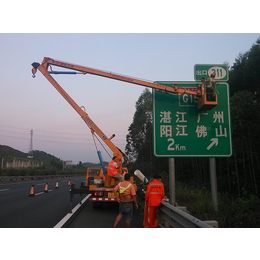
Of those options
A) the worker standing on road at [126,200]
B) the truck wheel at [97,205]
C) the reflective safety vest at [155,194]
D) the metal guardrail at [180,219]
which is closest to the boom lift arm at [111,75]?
the reflective safety vest at [155,194]

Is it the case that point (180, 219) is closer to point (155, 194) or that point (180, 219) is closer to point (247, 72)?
point (155, 194)

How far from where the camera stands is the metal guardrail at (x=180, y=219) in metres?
4.16

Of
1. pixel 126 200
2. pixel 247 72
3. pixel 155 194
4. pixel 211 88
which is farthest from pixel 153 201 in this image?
pixel 247 72

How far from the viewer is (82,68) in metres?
11.8

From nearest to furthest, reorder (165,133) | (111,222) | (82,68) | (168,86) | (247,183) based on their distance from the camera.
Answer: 1. (165,133)
2. (168,86)
3. (111,222)
4. (82,68)
5. (247,183)

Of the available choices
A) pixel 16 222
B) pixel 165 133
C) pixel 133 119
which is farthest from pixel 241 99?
pixel 133 119

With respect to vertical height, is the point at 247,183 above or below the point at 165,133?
below

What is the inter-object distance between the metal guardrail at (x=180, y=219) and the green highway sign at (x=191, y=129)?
170 cm

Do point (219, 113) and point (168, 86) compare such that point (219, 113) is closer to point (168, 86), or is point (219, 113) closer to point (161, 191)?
point (168, 86)

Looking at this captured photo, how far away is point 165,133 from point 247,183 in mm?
11954

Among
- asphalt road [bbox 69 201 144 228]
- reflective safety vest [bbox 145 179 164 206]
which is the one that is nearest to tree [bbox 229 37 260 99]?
asphalt road [bbox 69 201 144 228]

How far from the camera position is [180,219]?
16.6 feet

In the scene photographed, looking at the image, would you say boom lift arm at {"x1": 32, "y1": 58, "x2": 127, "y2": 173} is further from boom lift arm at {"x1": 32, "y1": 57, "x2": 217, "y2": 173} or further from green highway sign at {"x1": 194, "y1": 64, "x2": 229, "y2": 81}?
green highway sign at {"x1": 194, "y1": 64, "x2": 229, "y2": 81}

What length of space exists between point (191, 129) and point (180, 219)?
10.7 ft
